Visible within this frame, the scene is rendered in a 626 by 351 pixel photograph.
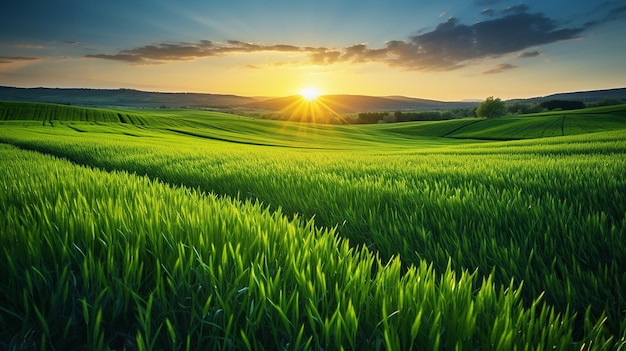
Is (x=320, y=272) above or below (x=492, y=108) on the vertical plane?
below

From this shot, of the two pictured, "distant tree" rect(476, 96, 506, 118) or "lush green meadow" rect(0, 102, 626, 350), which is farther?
"distant tree" rect(476, 96, 506, 118)

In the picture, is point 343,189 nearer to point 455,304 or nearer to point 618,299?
point 618,299

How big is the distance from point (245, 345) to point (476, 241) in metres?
2.09

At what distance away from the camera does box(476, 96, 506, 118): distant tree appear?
288 ft

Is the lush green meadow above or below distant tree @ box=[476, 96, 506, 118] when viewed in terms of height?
below

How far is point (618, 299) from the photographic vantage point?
1843 millimetres

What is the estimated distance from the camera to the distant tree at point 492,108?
8781 cm

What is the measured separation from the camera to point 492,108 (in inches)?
3457

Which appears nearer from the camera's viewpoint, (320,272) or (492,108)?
(320,272)

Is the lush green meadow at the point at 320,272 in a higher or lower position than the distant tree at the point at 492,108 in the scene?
lower

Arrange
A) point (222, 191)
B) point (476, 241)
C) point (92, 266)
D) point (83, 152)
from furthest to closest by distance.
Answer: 1. point (83, 152)
2. point (222, 191)
3. point (476, 241)
4. point (92, 266)

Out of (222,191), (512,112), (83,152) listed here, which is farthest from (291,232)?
(512,112)

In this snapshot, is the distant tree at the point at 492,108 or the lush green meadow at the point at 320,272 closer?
the lush green meadow at the point at 320,272

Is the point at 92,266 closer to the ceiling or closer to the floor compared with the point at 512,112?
closer to the floor
